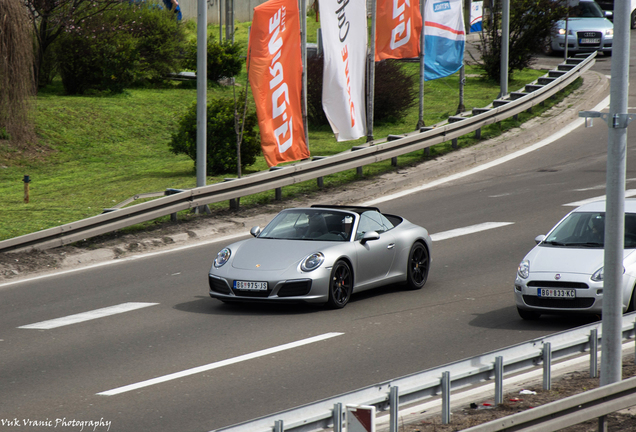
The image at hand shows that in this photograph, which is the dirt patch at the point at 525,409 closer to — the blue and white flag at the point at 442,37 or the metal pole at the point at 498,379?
the metal pole at the point at 498,379

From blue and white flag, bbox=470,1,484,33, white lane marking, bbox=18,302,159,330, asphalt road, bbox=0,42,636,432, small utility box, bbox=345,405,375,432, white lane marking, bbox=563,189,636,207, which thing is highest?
blue and white flag, bbox=470,1,484,33

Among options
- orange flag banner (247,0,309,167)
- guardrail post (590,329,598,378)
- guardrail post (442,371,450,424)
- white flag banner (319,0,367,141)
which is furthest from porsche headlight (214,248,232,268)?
white flag banner (319,0,367,141)

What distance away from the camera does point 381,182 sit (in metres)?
20.3

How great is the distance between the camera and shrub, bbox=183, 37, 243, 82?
1314 inches

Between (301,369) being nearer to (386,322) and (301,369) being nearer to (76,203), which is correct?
(386,322)

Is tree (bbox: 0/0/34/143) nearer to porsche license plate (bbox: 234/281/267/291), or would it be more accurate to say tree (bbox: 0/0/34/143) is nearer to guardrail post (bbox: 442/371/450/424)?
porsche license plate (bbox: 234/281/267/291)

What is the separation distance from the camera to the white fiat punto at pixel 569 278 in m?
10.3

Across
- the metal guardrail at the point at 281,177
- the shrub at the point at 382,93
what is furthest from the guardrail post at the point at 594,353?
the shrub at the point at 382,93

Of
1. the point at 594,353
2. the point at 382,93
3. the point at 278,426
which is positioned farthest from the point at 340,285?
the point at 382,93

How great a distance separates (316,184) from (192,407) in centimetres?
1288

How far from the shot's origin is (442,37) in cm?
2461

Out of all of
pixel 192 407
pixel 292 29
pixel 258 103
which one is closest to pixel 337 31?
pixel 292 29

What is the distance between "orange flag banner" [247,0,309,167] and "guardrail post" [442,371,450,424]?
11.6 meters

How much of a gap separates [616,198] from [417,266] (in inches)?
232
